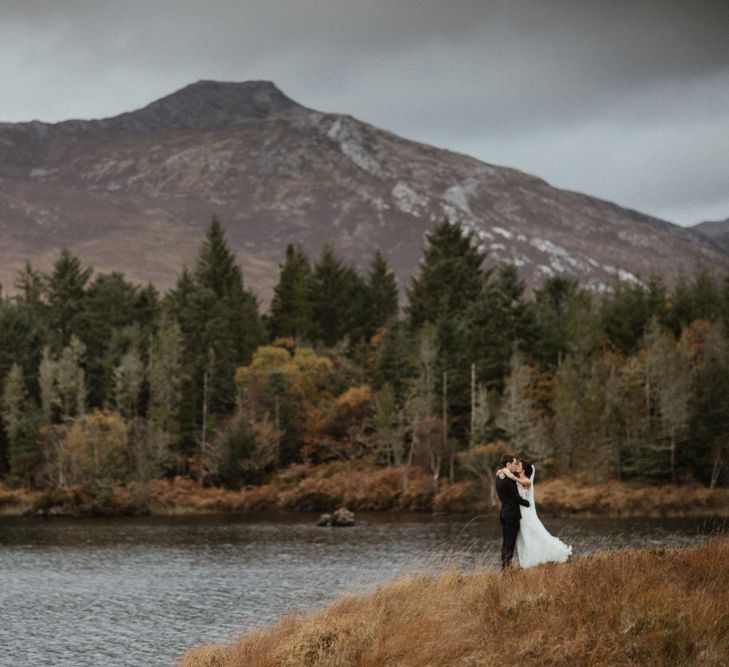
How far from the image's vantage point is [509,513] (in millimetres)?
22594

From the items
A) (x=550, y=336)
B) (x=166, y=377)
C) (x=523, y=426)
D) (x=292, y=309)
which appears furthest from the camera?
(x=292, y=309)

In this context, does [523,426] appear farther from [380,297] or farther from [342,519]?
[380,297]

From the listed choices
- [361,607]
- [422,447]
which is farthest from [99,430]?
[361,607]

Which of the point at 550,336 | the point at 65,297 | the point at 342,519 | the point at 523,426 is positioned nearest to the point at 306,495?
the point at 342,519

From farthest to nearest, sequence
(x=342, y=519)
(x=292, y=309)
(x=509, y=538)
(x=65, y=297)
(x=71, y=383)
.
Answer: (x=292, y=309)
(x=65, y=297)
(x=71, y=383)
(x=342, y=519)
(x=509, y=538)

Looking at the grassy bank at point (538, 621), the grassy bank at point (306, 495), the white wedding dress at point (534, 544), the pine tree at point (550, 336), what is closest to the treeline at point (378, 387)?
the pine tree at point (550, 336)

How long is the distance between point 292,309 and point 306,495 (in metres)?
45.8

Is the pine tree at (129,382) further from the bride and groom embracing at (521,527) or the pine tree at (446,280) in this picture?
the bride and groom embracing at (521,527)

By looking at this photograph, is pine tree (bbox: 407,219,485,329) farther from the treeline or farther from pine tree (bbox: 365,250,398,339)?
pine tree (bbox: 365,250,398,339)

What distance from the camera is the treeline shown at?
9550 cm

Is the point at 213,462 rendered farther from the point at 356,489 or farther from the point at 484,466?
the point at 484,466

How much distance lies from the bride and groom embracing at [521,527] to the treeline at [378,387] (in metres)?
68.8

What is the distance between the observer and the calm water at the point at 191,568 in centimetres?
3466

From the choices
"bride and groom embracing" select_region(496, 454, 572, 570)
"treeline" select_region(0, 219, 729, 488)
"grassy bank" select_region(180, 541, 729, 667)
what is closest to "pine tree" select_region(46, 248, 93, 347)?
"treeline" select_region(0, 219, 729, 488)
